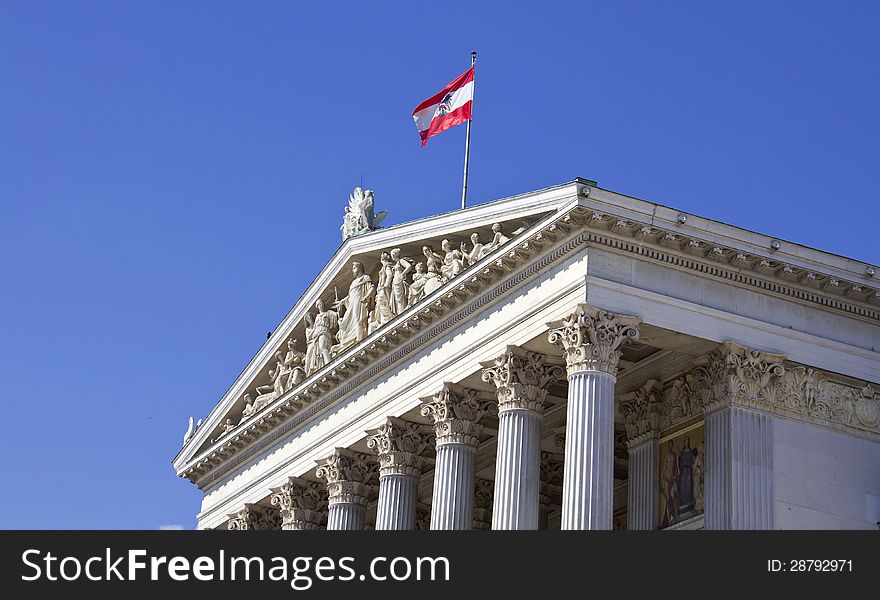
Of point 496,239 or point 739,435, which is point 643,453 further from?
point 496,239

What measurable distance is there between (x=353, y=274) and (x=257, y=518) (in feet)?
32.1

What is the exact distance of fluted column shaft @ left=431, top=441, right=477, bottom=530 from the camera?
4419 centimetres

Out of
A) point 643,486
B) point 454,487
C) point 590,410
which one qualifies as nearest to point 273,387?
point 454,487

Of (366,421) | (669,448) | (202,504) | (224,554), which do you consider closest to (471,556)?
(224,554)

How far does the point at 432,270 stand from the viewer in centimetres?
4672

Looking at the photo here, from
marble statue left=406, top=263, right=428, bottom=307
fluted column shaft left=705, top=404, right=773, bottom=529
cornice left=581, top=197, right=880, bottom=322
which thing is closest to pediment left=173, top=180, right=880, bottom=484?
cornice left=581, top=197, right=880, bottom=322

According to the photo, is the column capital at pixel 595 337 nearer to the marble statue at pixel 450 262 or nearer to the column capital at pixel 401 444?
the marble statue at pixel 450 262

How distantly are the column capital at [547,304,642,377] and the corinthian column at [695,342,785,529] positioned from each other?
2.73m

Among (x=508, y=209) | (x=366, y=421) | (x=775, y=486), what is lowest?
(x=775, y=486)

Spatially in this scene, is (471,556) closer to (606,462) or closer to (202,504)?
(606,462)

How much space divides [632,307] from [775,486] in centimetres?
533

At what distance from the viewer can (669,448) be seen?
4394 cm

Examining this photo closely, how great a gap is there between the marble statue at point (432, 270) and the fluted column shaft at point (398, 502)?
523 cm

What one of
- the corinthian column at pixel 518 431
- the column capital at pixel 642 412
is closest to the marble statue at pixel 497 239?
the corinthian column at pixel 518 431
